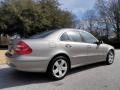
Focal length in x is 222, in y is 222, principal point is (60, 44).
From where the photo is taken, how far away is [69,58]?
270 inches

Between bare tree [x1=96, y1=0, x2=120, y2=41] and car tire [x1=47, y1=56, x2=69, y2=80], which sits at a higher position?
bare tree [x1=96, y1=0, x2=120, y2=41]

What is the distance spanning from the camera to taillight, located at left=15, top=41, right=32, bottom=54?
20.0 feet

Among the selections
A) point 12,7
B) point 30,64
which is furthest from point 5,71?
point 12,7

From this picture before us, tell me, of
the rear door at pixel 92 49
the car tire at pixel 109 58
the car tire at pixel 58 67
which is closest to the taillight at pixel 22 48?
the car tire at pixel 58 67

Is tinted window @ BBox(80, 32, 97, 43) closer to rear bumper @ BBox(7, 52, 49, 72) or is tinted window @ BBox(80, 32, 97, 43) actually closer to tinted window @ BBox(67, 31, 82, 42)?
tinted window @ BBox(67, 31, 82, 42)

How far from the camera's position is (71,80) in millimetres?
6445

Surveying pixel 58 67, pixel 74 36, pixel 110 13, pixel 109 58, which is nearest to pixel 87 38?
pixel 74 36

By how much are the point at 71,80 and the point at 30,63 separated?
1.31m

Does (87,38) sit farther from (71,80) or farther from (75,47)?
(71,80)

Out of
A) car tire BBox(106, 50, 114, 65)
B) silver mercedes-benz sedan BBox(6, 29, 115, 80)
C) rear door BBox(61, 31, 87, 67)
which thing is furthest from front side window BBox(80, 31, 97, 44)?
car tire BBox(106, 50, 114, 65)

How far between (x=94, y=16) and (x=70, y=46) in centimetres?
4220

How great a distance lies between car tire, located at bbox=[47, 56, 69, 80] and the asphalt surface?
0.17 meters

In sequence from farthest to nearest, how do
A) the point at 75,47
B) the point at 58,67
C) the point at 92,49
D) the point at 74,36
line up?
1. the point at 92,49
2. the point at 74,36
3. the point at 75,47
4. the point at 58,67

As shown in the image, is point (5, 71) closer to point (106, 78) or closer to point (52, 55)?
point (52, 55)
